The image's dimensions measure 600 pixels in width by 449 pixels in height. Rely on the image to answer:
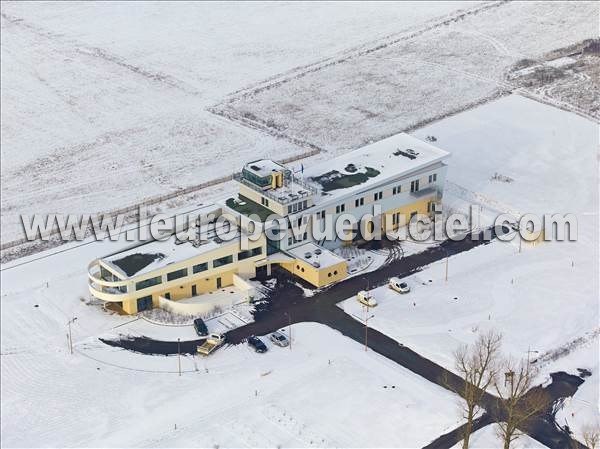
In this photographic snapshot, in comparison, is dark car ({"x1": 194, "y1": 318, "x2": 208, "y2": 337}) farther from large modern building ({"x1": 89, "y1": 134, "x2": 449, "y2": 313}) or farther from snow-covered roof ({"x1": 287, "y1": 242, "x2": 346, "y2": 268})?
snow-covered roof ({"x1": 287, "y1": 242, "x2": 346, "y2": 268})

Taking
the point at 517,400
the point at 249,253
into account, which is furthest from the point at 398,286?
the point at 517,400

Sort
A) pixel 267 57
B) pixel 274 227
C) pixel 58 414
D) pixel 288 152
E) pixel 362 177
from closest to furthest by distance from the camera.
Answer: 1. pixel 58 414
2. pixel 274 227
3. pixel 362 177
4. pixel 288 152
5. pixel 267 57

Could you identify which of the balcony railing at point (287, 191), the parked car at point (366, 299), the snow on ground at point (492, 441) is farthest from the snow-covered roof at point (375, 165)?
the snow on ground at point (492, 441)

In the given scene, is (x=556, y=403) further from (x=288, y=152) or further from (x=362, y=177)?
(x=288, y=152)

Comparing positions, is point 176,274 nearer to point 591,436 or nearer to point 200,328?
point 200,328

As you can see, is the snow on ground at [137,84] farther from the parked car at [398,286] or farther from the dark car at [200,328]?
the parked car at [398,286]

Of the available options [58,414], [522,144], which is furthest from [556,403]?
[522,144]
